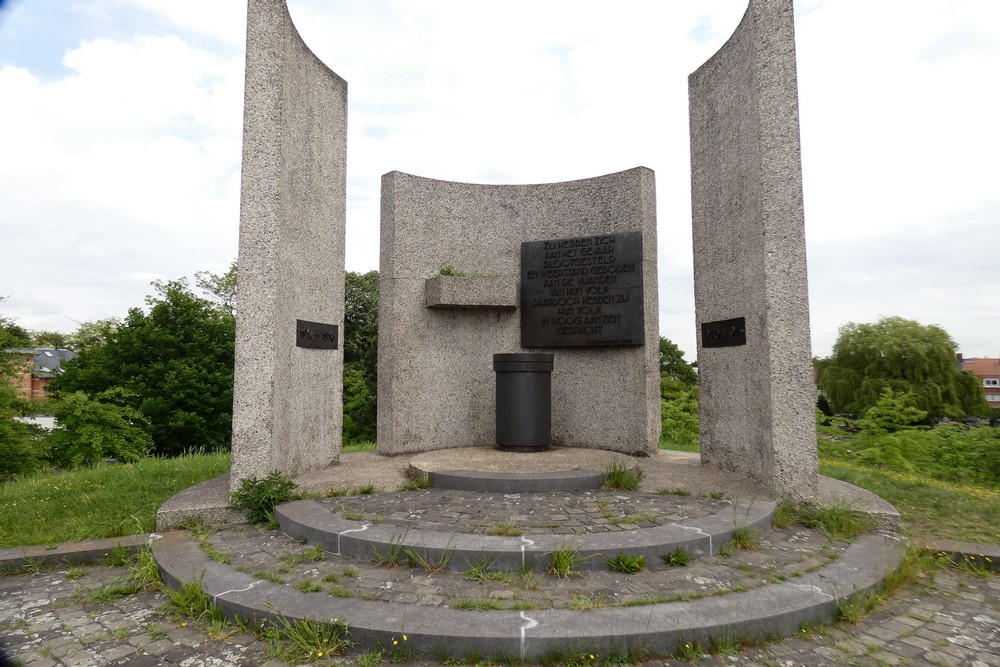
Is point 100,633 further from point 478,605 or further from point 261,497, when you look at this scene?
point 478,605

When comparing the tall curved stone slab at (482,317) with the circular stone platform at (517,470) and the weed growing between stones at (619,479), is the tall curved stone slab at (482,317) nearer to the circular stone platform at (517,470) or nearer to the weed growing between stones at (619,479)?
the circular stone platform at (517,470)

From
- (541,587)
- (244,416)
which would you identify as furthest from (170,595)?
(541,587)

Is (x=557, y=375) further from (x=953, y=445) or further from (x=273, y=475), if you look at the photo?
(x=953, y=445)

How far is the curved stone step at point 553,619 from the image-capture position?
2.57 m

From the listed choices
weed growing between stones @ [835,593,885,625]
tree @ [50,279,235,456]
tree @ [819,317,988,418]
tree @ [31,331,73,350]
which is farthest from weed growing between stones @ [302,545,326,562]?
tree @ [31,331,73,350]

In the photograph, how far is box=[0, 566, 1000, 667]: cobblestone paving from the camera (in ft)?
8.54

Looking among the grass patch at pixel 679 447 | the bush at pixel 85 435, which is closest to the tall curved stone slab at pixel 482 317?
the grass patch at pixel 679 447

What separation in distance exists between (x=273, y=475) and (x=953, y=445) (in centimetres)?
943

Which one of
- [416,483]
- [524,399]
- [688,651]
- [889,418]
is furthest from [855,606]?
[889,418]

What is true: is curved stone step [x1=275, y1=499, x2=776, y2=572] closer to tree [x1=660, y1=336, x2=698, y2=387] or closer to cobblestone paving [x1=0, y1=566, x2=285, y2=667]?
cobblestone paving [x1=0, y1=566, x2=285, y2=667]

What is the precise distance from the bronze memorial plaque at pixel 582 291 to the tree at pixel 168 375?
11.7 m

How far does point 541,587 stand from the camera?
3.15 m

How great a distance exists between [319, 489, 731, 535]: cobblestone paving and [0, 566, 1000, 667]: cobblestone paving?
1296 mm

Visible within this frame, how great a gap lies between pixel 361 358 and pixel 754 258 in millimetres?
16583
